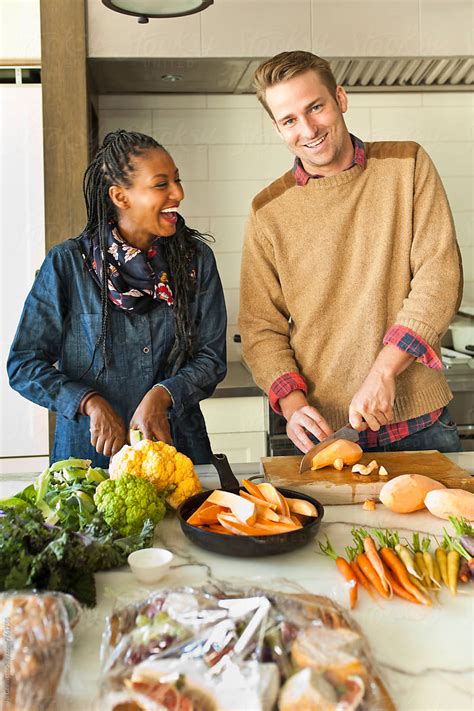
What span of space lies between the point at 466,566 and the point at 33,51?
91.8 inches

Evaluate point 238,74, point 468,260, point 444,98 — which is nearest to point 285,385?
point 238,74

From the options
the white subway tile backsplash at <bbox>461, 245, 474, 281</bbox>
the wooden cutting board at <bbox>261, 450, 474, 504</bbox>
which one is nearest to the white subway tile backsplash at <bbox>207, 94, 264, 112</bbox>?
the white subway tile backsplash at <bbox>461, 245, 474, 281</bbox>

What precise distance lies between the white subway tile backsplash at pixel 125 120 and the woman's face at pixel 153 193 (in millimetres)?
1540

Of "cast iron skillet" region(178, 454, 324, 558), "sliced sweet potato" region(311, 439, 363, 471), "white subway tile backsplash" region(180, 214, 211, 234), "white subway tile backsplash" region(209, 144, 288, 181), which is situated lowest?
"cast iron skillet" region(178, 454, 324, 558)

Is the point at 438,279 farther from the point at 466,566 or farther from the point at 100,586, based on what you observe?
the point at 100,586

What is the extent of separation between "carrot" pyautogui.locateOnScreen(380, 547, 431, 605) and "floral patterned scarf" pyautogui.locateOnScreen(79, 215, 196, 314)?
33.2 inches

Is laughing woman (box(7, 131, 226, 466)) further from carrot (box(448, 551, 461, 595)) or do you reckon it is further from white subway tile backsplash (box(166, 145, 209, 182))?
white subway tile backsplash (box(166, 145, 209, 182))

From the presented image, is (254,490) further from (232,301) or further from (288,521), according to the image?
(232,301)

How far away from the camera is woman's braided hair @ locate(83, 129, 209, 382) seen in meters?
1.62

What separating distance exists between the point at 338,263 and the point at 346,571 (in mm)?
887

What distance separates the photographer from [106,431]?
1.44 meters

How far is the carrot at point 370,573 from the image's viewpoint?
0.92 metres

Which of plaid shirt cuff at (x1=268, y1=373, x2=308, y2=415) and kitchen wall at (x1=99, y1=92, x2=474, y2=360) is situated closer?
plaid shirt cuff at (x1=268, y1=373, x2=308, y2=415)

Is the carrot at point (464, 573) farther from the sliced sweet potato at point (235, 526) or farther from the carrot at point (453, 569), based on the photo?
the sliced sweet potato at point (235, 526)
